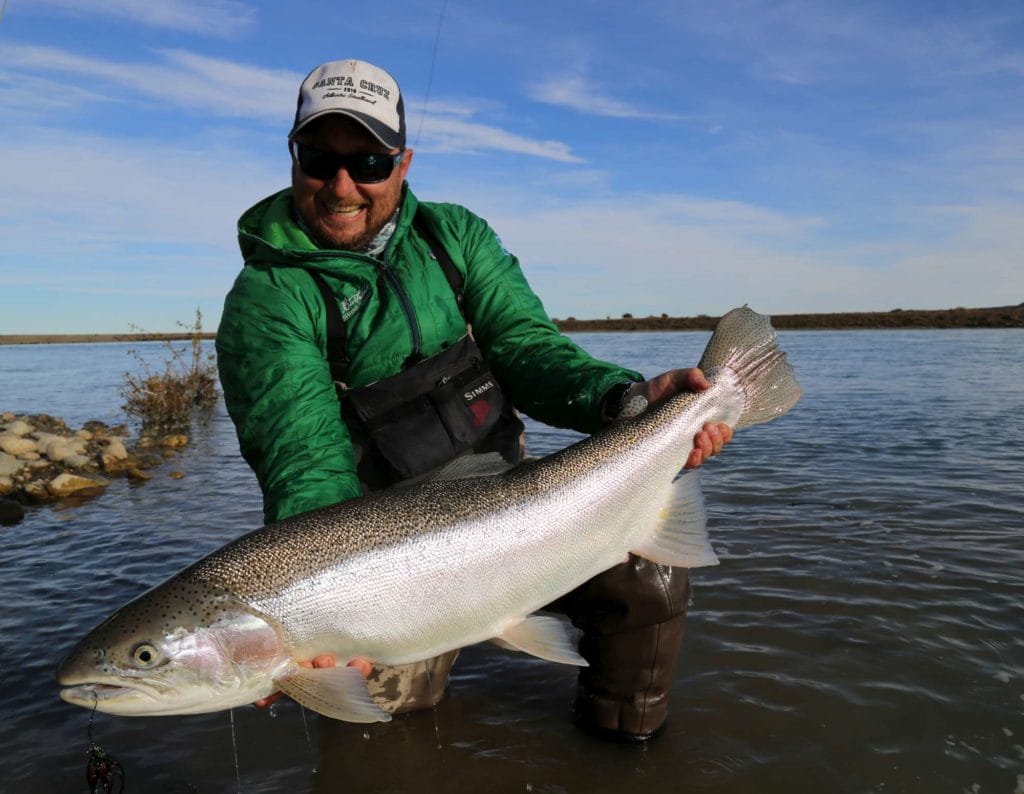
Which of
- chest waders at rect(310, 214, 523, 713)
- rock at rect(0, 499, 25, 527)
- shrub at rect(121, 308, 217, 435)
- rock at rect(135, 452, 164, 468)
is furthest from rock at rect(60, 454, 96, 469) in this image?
chest waders at rect(310, 214, 523, 713)

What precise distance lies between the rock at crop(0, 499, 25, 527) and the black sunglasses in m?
6.94

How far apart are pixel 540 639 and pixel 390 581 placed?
70 centimetres

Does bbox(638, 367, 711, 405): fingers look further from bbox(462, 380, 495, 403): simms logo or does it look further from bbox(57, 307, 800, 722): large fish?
bbox(462, 380, 495, 403): simms logo

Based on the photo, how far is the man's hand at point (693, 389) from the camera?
11.9ft

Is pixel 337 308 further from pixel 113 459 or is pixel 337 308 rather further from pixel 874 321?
pixel 874 321

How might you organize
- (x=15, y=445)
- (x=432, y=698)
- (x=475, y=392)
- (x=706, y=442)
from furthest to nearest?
(x=15, y=445) < (x=432, y=698) < (x=475, y=392) < (x=706, y=442)

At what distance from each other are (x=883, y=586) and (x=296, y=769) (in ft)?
14.4

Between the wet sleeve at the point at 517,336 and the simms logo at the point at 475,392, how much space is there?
16cm

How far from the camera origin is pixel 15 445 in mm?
11891

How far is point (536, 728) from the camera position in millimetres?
4367

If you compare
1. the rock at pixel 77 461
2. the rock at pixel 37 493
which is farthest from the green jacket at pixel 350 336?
the rock at pixel 77 461

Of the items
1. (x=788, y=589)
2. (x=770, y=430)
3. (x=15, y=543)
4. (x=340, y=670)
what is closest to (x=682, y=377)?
(x=340, y=670)

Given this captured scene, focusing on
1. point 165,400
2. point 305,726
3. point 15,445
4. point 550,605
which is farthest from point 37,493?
point 550,605

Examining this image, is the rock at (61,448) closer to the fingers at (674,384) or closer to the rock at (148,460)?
the rock at (148,460)
